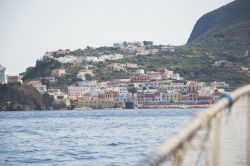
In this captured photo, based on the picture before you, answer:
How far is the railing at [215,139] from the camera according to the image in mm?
3090

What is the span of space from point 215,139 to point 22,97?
517 feet

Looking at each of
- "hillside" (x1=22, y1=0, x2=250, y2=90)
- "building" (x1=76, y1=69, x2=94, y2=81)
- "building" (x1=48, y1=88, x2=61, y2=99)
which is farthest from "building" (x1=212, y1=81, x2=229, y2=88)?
"building" (x1=76, y1=69, x2=94, y2=81)

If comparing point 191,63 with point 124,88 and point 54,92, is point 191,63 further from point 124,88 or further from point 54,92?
point 54,92

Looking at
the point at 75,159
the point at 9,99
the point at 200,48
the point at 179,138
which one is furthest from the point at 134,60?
the point at 179,138

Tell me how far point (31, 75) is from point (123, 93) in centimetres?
5115

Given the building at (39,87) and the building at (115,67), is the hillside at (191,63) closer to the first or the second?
the building at (115,67)

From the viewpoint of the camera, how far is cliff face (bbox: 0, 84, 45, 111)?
158 m

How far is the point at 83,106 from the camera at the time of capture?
6225 inches

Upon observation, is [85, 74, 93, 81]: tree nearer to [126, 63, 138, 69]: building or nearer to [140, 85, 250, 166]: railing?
[126, 63, 138, 69]: building

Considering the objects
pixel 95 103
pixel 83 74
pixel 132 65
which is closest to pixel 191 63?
pixel 132 65

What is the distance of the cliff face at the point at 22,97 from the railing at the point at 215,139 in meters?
153

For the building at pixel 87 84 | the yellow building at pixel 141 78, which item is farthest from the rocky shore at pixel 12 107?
the yellow building at pixel 141 78

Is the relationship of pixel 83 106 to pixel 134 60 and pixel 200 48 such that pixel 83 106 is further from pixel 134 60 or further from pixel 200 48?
pixel 200 48

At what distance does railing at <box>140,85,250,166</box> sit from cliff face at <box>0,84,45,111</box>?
6042 inches
